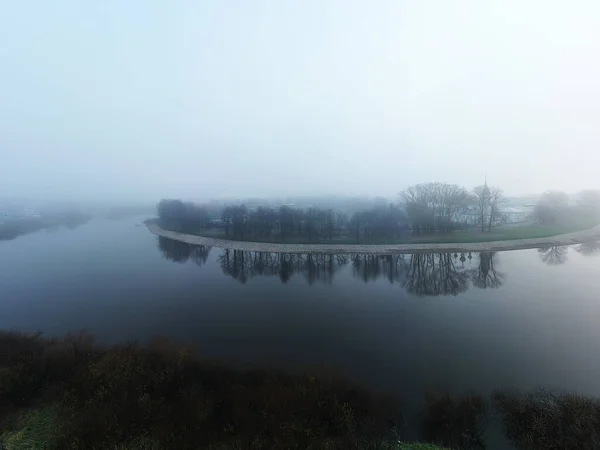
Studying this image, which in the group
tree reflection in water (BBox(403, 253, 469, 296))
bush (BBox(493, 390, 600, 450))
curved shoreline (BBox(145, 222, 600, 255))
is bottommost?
bush (BBox(493, 390, 600, 450))

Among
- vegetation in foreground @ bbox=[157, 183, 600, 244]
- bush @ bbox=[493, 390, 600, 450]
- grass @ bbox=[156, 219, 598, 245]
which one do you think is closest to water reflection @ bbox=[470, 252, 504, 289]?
grass @ bbox=[156, 219, 598, 245]

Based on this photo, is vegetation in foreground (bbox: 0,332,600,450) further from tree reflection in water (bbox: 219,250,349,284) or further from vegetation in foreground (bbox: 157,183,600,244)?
vegetation in foreground (bbox: 157,183,600,244)

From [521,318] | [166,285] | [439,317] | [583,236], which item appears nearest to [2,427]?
[166,285]

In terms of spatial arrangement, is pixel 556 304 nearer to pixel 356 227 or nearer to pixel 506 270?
pixel 506 270

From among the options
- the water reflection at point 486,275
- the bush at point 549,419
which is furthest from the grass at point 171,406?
the water reflection at point 486,275

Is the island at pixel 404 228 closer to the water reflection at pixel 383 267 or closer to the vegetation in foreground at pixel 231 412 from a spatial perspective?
the water reflection at pixel 383 267

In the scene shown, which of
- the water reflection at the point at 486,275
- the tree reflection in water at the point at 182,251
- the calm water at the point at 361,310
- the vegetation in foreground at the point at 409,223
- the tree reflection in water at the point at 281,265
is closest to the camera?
the calm water at the point at 361,310
